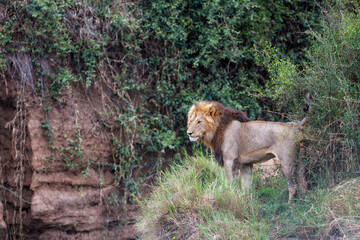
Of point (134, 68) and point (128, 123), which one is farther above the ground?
point (134, 68)

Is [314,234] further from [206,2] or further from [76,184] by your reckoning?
[206,2]

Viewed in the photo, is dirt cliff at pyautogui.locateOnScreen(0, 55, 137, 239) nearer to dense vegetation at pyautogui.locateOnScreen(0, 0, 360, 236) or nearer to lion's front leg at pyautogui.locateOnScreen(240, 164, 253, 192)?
dense vegetation at pyautogui.locateOnScreen(0, 0, 360, 236)

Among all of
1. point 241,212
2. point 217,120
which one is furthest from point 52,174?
point 241,212

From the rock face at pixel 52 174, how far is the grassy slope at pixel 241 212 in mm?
2090

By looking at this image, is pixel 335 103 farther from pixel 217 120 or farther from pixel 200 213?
pixel 200 213

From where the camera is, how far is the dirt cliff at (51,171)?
7879 mm

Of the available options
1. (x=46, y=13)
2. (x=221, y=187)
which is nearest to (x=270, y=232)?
(x=221, y=187)

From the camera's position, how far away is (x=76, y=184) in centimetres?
819

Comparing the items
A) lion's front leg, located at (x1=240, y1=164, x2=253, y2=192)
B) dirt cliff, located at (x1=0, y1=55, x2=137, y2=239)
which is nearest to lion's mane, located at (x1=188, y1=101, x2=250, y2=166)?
lion's front leg, located at (x1=240, y1=164, x2=253, y2=192)

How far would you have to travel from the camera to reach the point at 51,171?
800cm

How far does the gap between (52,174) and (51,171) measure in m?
0.06

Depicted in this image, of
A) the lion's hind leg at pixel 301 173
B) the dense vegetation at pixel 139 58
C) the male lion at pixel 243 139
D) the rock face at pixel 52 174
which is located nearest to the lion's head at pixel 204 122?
the male lion at pixel 243 139

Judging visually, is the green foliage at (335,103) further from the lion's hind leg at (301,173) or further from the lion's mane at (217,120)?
the lion's mane at (217,120)

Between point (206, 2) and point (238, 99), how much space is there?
79.6 inches
